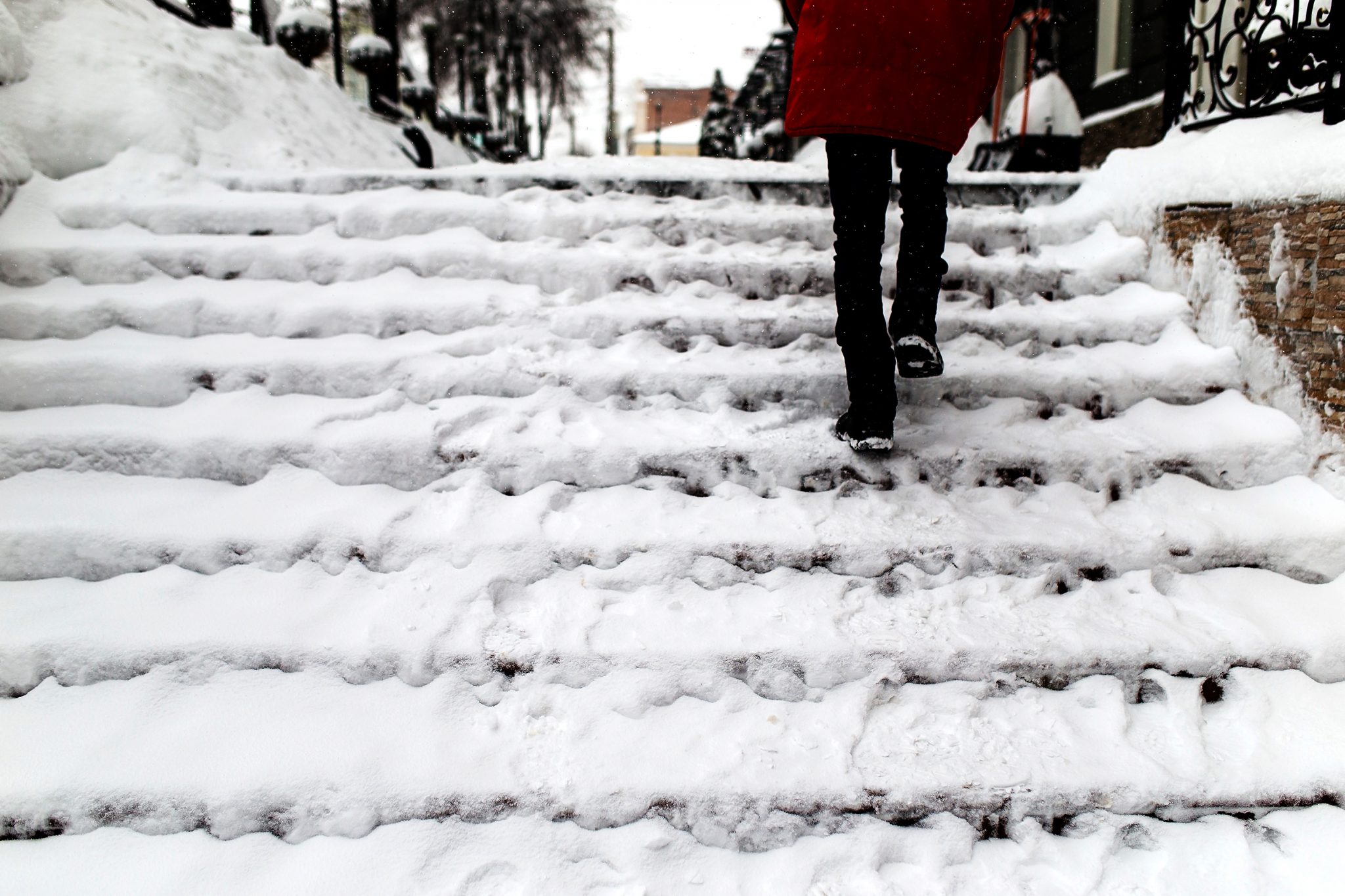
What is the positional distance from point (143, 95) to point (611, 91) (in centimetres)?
2500

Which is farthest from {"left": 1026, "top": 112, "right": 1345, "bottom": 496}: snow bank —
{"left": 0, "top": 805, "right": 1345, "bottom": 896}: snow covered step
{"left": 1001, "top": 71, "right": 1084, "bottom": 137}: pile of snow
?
{"left": 1001, "top": 71, "right": 1084, "bottom": 137}: pile of snow

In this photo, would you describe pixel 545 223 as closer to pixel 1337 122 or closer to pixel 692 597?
pixel 692 597

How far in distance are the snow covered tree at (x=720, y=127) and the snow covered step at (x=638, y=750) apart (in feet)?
46.8

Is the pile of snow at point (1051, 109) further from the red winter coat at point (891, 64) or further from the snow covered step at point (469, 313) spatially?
the red winter coat at point (891, 64)

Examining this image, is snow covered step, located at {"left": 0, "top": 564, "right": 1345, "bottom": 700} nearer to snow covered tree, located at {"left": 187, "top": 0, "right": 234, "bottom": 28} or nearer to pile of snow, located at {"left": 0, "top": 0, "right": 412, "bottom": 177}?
pile of snow, located at {"left": 0, "top": 0, "right": 412, "bottom": 177}

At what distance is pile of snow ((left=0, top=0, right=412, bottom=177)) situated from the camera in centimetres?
321

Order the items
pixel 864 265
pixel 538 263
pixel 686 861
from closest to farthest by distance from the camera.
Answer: pixel 686 861 → pixel 864 265 → pixel 538 263

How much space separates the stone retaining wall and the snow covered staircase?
16cm

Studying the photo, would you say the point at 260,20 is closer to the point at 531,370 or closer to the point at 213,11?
the point at 213,11

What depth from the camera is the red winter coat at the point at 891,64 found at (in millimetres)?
2039

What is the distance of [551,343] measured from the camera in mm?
2611

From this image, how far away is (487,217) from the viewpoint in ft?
10.4

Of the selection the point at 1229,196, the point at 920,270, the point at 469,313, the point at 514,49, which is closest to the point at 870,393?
the point at 920,270

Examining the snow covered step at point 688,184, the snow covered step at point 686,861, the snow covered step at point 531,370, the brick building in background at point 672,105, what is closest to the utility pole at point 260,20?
the snow covered step at point 688,184
